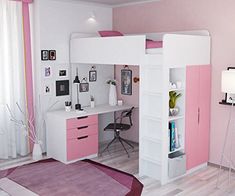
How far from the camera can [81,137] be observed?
4.90m

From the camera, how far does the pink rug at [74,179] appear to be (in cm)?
381

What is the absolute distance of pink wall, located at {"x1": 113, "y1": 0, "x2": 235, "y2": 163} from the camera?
14.2 feet

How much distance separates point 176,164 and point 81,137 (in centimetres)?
153

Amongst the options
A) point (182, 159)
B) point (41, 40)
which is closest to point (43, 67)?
point (41, 40)

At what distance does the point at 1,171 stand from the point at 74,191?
1.27 m

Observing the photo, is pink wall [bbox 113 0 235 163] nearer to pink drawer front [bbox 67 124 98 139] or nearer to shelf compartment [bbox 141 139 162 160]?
shelf compartment [bbox 141 139 162 160]

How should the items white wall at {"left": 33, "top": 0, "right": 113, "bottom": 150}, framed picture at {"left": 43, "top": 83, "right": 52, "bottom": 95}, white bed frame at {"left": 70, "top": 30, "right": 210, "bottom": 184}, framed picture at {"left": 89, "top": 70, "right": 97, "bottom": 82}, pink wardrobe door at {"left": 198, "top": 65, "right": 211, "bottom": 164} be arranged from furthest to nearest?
framed picture at {"left": 89, "top": 70, "right": 97, "bottom": 82} < framed picture at {"left": 43, "top": 83, "right": 52, "bottom": 95} < white wall at {"left": 33, "top": 0, "right": 113, "bottom": 150} < pink wardrobe door at {"left": 198, "top": 65, "right": 211, "bottom": 164} < white bed frame at {"left": 70, "top": 30, "right": 210, "bottom": 184}

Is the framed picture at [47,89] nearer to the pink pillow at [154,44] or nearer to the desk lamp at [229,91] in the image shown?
the pink pillow at [154,44]

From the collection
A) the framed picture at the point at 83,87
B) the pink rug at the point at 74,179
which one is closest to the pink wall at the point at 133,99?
the framed picture at the point at 83,87

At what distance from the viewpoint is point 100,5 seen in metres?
5.71

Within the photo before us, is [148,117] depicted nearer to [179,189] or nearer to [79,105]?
[179,189]

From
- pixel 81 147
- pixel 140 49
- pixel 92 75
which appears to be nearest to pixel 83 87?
pixel 92 75

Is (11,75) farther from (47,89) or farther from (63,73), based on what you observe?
(63,73)

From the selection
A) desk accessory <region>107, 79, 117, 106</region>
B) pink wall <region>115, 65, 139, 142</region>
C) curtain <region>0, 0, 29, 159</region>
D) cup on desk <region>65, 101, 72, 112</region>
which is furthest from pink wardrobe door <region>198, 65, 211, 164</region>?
curtain <region>0, 0, 29, 159</region>
